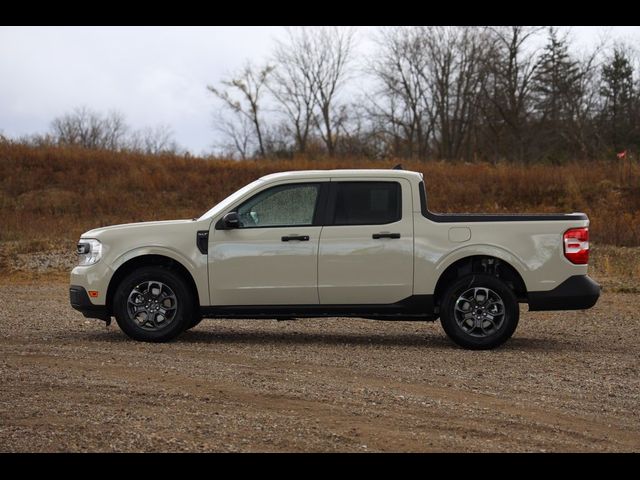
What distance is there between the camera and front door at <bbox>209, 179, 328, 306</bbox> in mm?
10914

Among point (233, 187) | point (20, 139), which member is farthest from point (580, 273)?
point (20, 139)

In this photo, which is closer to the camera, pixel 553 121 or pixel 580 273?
pixel 580 273

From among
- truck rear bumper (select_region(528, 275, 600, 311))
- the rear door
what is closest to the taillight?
truck rear bumper (select_region(528, 275, 600, 311))

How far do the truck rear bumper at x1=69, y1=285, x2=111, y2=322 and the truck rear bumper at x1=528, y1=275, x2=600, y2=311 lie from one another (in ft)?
15.2

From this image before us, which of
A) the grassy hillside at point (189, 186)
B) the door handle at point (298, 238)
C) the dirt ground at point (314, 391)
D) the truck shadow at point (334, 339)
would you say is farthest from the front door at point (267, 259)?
the grassy hillside at point (189, 186)

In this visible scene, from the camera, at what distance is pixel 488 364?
9.99 metres

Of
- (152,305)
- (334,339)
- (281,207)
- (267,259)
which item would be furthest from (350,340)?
(152,305)

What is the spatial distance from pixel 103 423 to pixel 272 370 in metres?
2.58

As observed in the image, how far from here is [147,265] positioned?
11.3 m

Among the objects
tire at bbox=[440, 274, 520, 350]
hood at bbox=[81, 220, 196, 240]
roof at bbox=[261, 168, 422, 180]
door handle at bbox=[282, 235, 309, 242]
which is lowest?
tire at bbox=[440, 274, 520, 350]

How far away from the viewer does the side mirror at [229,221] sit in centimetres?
1091

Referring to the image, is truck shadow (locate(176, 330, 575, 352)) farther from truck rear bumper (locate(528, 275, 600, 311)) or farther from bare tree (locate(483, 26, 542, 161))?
bare tree (locate(483, 26, 542, 161))

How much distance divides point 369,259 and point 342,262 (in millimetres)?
289

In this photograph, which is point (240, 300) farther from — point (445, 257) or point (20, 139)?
point (20, 139)
